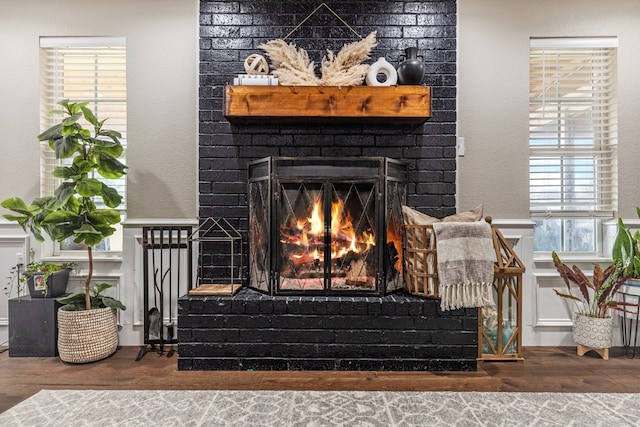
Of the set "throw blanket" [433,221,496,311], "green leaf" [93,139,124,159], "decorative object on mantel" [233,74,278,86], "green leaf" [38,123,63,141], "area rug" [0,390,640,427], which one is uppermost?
"decorative object on mantel" [233,74,278,86]

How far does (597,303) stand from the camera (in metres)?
2.46

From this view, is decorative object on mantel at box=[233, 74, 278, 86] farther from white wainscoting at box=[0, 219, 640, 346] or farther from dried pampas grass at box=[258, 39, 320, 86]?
white wainscoting at box=[0, 219, 640, 346]

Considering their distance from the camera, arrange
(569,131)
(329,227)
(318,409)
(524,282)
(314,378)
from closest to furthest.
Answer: (318,409) < (314,378) < (329,227) < (524,282) < (569,131)

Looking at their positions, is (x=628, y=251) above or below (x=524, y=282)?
above

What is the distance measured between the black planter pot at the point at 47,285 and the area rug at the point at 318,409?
75 cm

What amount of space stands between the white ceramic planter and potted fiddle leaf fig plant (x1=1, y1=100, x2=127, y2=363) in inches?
120

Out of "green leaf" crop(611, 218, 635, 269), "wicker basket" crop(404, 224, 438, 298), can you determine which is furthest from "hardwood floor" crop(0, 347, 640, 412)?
"green leaf" crop(611, 218, 635, 269)

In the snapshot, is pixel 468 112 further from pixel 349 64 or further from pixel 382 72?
pixel 349 64

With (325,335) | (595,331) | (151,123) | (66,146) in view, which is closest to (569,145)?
(595,331)

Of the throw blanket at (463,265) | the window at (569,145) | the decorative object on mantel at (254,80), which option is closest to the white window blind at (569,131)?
the window at (569,145)

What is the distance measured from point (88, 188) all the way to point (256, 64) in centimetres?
130

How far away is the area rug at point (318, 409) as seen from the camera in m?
1.71

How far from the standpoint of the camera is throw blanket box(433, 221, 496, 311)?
7.16 feet

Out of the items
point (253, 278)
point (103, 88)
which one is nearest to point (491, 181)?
point (253, 278)
